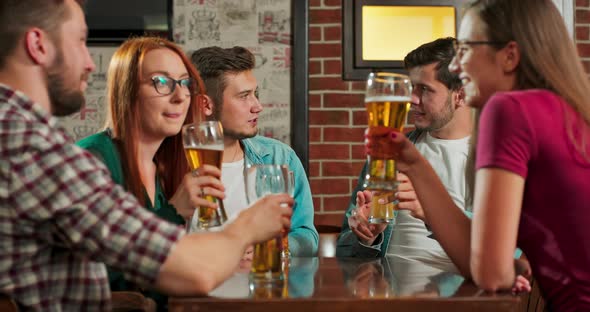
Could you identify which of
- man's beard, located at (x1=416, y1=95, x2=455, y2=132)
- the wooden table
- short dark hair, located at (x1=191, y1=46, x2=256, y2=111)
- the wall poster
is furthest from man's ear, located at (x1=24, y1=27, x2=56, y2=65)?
the wall poster

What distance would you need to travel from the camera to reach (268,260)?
1.55 metres

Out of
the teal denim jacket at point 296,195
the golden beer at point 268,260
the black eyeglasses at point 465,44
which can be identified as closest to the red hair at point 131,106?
the teal denim jacket at point 296,195

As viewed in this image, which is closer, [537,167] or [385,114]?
[537,167]

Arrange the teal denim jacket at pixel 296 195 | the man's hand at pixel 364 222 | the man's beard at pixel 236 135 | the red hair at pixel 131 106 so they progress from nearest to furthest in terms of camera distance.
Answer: the red hair at pixel 131 106, the man's hand at pixel 364 222, the teal denim jacket at pixel 296 195, the man's beard at pixel 236 135

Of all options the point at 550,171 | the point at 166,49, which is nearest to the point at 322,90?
the point at 166,49

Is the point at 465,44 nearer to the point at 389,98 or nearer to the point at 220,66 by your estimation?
the point at 389,98

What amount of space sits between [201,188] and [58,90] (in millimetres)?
451

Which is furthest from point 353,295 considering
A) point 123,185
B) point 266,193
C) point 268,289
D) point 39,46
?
point 123,185

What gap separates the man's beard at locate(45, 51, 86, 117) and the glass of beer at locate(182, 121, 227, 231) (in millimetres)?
324

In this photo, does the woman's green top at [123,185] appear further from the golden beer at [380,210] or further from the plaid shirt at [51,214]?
the plaid shirt at [51,214]

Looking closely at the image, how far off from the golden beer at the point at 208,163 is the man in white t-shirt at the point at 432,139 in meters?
0.89

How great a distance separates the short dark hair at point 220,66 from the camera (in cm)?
287

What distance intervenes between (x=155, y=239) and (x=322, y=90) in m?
2.70

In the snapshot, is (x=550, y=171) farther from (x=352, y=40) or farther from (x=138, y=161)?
(x=352, y=40)
